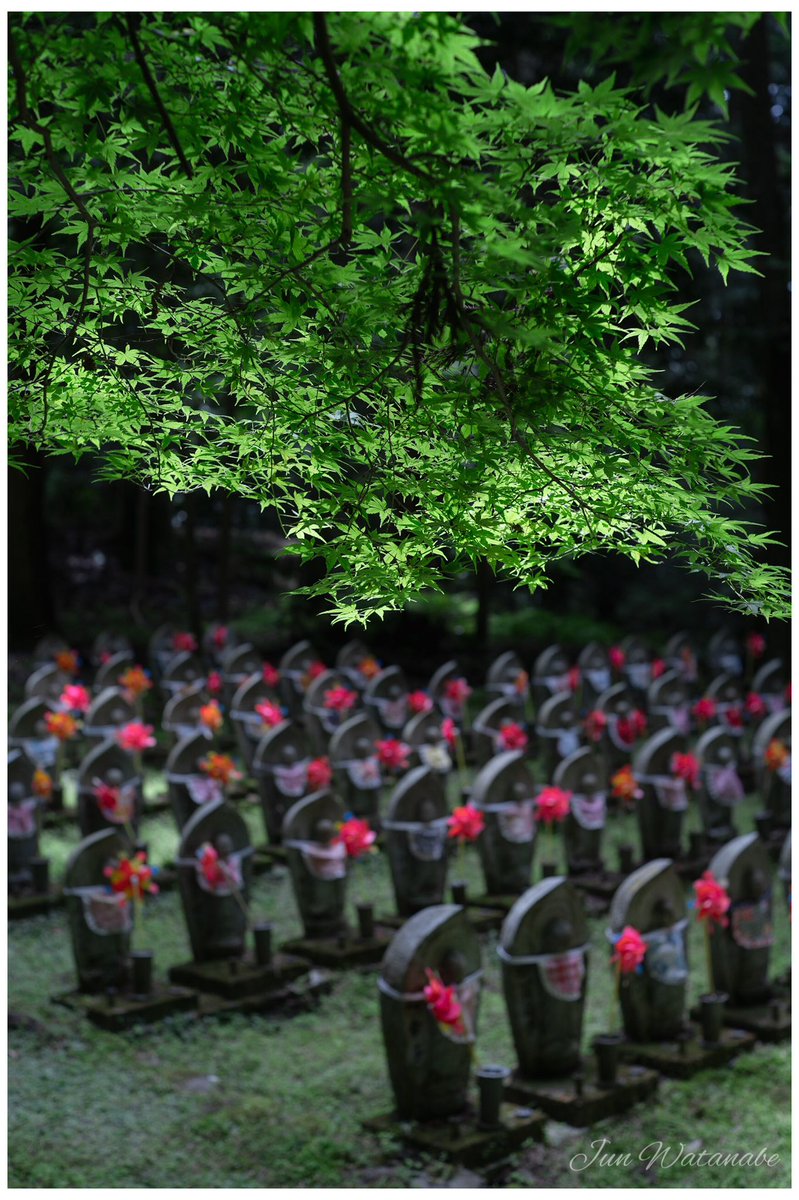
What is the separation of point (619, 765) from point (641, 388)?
26.5 feet

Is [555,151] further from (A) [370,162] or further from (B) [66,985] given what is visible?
(B) [66,985]

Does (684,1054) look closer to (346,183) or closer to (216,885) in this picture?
(216,885)

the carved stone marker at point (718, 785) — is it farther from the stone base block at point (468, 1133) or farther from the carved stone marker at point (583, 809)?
the stone base block at point (468, 1133)

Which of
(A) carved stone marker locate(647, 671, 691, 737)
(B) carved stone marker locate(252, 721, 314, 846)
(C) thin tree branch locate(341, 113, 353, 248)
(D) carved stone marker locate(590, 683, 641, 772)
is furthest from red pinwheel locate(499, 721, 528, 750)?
(C) thin tree branch locate(341, 113, 353, 248)

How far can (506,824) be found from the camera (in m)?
7.74

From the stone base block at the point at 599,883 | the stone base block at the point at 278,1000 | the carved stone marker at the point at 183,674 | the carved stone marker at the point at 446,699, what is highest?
the carved stone marker at the point at 183,674

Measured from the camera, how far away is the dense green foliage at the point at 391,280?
2.12 m

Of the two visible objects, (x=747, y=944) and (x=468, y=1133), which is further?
(x=747, y=944)

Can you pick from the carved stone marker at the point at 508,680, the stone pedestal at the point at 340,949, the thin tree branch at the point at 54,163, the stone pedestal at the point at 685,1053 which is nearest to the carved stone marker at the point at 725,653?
the carved stone marker at the point at 508,680

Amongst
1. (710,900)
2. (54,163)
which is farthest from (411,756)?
(54,163)

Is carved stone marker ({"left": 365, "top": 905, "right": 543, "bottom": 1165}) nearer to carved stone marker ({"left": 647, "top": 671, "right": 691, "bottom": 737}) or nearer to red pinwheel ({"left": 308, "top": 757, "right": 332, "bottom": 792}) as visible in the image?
red pinwheel ({"left": 308, "top": 757, "right": 332, "bottom": 792})

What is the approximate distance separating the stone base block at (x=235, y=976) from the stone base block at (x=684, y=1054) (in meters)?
1.85

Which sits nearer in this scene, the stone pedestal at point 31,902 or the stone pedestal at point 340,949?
the stone pedestal at point 340,949

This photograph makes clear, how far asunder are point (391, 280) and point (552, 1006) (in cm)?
380
